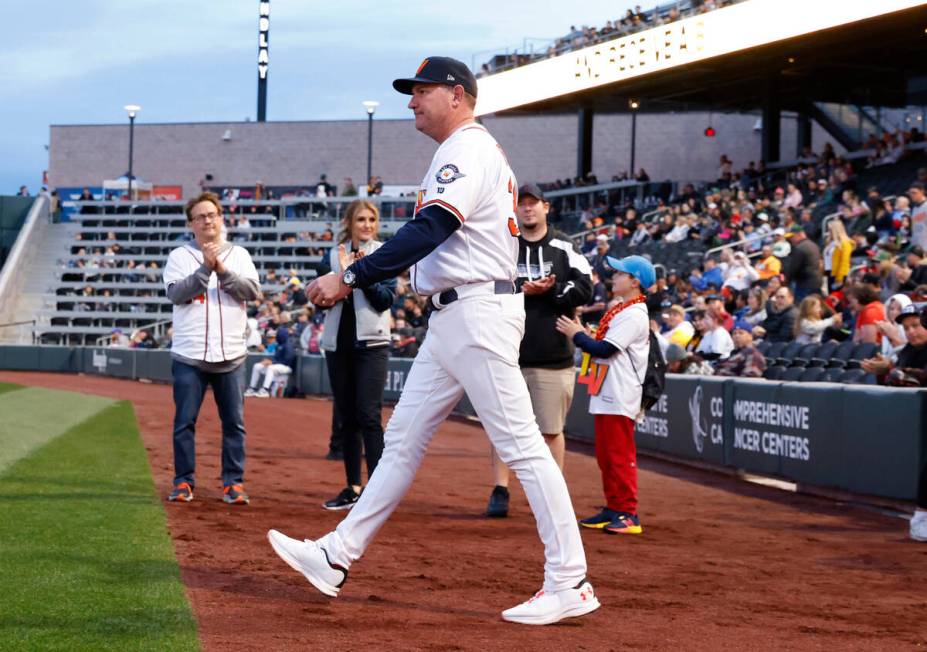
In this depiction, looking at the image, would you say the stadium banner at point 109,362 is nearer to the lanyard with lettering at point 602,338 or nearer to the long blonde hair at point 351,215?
the long blonde hair at point 351,215

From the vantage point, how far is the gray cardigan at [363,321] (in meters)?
8.15

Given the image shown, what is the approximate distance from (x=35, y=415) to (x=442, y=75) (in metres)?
12.5

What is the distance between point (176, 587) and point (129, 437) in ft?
28.4

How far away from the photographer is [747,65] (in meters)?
33.9

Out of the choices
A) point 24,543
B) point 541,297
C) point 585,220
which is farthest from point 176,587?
point 585,220

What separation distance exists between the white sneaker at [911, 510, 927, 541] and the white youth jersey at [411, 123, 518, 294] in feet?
12.9

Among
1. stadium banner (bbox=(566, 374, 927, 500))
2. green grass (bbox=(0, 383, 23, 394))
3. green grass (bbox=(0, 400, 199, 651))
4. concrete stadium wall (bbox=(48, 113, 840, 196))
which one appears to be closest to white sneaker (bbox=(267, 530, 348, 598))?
green grass (bbox=(0, 400, 199, 651))

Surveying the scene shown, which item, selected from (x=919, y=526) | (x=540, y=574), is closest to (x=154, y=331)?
(x=919, y=526)

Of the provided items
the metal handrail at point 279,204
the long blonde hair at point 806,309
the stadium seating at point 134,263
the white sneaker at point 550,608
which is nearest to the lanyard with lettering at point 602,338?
the white sneaker at point 550,608

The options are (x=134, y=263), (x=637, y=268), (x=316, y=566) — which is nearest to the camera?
(x=316, y=566)

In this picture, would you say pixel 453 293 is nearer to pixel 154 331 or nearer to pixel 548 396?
pixel 548 396

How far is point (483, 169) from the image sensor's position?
16.3ft

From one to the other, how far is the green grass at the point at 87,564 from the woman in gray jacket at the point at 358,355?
4.40 ft

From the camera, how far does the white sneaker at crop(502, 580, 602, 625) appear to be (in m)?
4.87
